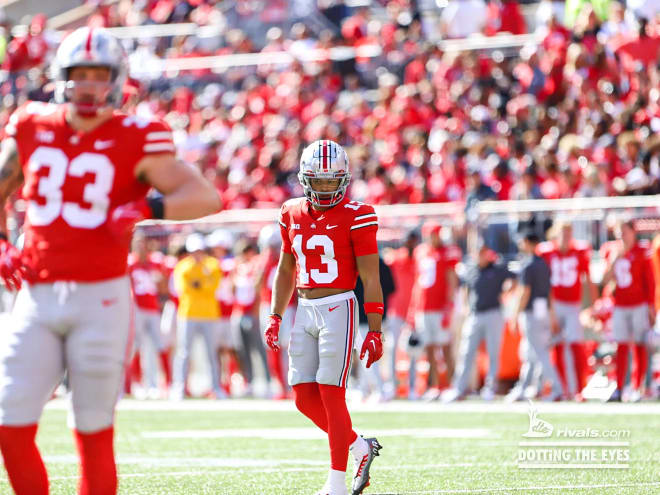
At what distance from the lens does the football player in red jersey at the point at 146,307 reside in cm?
1485

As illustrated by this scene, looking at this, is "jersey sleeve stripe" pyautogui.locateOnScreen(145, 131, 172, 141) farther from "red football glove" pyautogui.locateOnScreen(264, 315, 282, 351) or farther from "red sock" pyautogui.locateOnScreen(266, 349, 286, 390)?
"red sock" pyautogui.locateOnScreen(266, 349, 286, 390)

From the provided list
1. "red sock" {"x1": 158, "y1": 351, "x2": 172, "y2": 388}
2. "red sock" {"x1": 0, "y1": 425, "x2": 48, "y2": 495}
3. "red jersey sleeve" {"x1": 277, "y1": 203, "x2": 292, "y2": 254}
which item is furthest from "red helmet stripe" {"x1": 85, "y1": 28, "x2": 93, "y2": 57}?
"red sock" {"x1": 158, "y1": 351, "x2": 172, "y2": 388}

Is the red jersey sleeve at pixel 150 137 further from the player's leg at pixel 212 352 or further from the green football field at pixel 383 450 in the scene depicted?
the player's leg at pixel 212 352

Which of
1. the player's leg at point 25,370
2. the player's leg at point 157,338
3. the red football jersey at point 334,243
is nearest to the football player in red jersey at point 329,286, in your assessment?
the red football jersey at point 334,243

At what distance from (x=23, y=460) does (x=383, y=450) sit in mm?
4663

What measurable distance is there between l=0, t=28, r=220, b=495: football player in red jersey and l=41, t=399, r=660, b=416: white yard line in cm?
770

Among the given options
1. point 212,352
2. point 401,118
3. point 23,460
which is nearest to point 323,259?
point 23,460

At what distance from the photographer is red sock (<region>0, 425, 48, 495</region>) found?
14.3 feet

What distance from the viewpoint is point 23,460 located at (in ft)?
14.6

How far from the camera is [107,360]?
436 cm

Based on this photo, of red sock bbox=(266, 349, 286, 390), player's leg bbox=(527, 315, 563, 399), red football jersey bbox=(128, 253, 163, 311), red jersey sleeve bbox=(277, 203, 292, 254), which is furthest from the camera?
red football jersey bbox=(128, 253, 163, 311)

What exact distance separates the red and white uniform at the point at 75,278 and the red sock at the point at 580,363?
9505 millimetres

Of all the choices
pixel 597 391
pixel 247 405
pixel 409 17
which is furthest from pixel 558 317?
pixel 409 17

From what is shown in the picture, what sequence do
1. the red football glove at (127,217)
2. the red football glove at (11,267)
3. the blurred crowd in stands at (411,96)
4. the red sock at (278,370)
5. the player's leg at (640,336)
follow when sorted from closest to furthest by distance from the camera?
the red football glove at (127,217)
the red football glove at (11,267)
the player's leg at (640,336)
the red sock at (278,370)
the blurred crowd in stands at (411,96)
